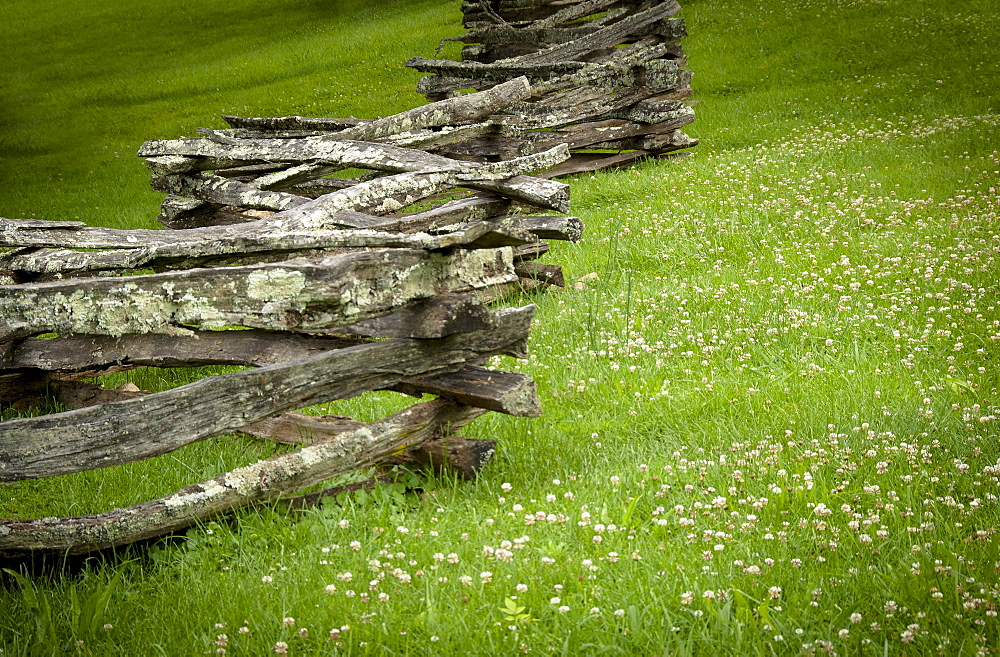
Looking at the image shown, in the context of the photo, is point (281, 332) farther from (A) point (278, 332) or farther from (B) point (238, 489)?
(B) point (238, 489)

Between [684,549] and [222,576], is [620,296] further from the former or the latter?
[222,576]

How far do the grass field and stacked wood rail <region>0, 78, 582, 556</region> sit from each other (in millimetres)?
271

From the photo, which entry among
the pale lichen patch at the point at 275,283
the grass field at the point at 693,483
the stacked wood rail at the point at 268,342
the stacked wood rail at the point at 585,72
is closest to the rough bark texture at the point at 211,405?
the stacked wood rail at the point at 268,342

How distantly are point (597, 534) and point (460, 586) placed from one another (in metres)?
0.72

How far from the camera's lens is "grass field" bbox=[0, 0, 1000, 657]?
3189mm

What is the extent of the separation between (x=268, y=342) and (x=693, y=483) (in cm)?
254

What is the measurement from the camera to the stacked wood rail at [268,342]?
384 cm

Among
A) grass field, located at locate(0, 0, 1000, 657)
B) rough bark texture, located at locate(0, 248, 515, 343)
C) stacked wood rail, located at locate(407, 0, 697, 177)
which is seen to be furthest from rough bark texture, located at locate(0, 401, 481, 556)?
stacked wood rail, located at locate(407, 0, 697, 177)

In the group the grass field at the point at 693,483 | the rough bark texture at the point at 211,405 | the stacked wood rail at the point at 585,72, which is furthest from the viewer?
the stacked wood rail at the point at 585,72

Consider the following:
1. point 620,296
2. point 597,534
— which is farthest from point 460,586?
point 620,296

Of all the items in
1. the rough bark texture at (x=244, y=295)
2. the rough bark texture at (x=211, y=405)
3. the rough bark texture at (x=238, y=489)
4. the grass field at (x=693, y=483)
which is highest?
the rough bark texture at (x=244, y=295)

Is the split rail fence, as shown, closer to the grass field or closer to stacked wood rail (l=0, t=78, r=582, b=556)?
stacked wood rail (l=0, t=78, r=582, b=556)

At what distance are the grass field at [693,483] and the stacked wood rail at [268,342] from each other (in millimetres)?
271

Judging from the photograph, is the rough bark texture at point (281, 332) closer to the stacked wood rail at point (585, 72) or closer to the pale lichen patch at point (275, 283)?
the pale lichen patch at point (275, 283)
